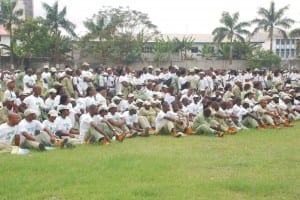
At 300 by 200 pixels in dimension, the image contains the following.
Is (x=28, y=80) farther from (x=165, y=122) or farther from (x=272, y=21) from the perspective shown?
(x=272, y=21)

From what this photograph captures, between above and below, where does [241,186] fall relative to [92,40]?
below

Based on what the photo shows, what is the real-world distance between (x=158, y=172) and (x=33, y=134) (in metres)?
4.10

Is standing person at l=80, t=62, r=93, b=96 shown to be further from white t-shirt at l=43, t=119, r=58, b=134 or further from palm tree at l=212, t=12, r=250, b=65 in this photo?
palm tree at l=212, t=12, r=250, b=65

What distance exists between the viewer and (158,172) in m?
8.10

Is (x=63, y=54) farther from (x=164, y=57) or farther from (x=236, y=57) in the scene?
(x=236, y=57)

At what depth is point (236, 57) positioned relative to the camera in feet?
169

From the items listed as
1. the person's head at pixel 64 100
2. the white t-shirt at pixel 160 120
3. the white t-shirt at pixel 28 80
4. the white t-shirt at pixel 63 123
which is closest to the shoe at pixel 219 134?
the white t-shirt at pixel 160 120

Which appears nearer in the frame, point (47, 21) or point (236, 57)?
point (47, 21)

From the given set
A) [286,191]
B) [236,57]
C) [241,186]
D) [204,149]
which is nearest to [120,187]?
[241,186]

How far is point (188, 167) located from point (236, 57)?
4433 centimetres

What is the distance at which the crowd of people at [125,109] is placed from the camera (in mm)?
11250

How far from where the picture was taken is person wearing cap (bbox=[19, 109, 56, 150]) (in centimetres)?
1063

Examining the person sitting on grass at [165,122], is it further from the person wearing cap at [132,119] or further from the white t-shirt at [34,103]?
the white t-shirt at [34,103]

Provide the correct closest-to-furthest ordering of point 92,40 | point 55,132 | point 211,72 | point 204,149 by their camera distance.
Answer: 1. point 204,149
2. point 55,132
3. point 211,72
4. point 92,40
